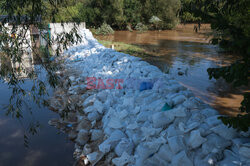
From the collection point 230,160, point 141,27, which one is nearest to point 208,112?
point 230,160

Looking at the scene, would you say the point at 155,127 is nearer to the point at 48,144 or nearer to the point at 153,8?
the point at 48,144

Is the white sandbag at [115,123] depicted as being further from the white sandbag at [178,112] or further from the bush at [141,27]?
the bush at [141,27]

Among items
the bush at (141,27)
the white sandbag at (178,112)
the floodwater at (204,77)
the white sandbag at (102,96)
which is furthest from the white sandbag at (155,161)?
the bush at (141,27)

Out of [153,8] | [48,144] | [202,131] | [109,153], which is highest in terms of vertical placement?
[153,8]

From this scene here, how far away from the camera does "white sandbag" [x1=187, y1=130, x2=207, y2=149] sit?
2.37 m

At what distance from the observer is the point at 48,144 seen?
385 cm

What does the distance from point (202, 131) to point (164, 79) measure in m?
1.86

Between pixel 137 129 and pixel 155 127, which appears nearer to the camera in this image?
pixel 155 127

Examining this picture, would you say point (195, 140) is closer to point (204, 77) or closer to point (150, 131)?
point (150, 131)

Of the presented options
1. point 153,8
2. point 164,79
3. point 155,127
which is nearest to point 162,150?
point 155,127

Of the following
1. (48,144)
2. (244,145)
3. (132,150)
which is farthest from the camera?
(48,144)

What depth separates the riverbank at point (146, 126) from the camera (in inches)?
90.8

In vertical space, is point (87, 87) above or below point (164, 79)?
below

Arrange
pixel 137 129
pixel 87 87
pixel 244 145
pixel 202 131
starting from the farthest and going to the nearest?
pixel 87 87, pixel 137 129, pixel 202 131, pixel 244 145
